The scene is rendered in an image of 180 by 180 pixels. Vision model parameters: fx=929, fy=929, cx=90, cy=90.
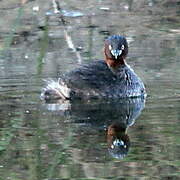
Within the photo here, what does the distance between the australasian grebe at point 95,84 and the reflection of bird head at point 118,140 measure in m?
1.52

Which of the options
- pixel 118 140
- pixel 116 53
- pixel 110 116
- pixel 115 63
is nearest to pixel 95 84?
pixel 116 53

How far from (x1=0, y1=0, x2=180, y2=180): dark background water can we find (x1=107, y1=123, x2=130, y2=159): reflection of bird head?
0.04m

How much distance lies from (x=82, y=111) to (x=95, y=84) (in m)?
0.83

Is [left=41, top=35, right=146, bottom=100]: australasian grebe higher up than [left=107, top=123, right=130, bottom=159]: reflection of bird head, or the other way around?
[left=107, top=123, right=130, bottom=159]: reflection of bird head

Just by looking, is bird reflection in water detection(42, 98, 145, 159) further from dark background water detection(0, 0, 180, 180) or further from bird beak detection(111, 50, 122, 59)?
bird beak detection(111, 50, 122, 59)

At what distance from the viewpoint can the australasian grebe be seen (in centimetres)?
943

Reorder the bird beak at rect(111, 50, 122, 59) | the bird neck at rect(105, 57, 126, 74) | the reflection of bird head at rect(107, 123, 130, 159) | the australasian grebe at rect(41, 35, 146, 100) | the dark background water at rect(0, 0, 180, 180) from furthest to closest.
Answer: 1. the bird neck at rect(105, 57, 126, 74)
2. the bird beak at rect(111, 50, 122, 59)
3. the australasian grebe at rect(41, 35, 146, 100)
4. the reflection of bird head at rect(107, 123, 130, 159)
5. the dark background water at rect(0, 0, 180, 180)

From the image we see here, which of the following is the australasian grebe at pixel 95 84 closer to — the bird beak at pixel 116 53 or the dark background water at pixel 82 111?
the bird beak at pixel 116 53

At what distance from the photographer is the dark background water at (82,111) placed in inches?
253

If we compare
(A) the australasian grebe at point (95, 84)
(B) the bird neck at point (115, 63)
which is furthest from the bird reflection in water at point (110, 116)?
(B) the bird neck at point (115, 63)

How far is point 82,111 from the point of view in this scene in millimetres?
8719

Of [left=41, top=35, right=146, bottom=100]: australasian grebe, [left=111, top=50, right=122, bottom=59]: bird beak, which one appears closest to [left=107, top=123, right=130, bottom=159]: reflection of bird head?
[left=41, top=35, right=146, bottom=100]: australasian grebe

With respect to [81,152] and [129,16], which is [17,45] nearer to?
[129,16]

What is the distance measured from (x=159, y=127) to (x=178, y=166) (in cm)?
136
